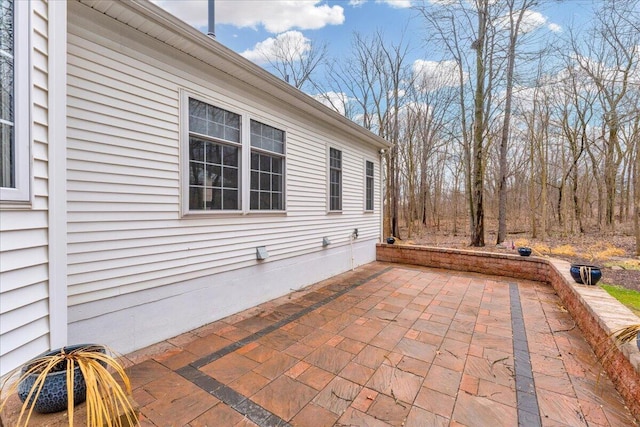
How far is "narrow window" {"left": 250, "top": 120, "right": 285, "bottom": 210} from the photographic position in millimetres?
4055

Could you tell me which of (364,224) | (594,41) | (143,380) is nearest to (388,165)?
(364,224)

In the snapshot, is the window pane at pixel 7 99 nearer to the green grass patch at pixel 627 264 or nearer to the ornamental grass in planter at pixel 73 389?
the ornamental grass in planter at pixel 73 389

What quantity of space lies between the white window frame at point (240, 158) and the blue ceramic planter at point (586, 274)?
4300 millimetres

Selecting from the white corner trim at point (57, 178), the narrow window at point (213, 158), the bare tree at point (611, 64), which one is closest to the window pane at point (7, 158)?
the white corner trim at point (57, 178)

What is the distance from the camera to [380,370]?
2.45 metres

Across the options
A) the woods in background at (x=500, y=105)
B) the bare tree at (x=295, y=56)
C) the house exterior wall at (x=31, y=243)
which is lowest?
the house exterior wall at (x=31, y=243)

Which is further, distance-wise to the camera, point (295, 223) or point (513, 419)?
point (295, 223)

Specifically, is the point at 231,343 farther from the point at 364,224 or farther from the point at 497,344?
the point at 364,224

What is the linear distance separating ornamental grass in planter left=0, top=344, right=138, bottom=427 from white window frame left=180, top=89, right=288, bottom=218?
199 cm

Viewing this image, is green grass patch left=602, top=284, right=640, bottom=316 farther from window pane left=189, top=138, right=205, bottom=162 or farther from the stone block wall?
window pane left=189, top=138, right=205, bottom=162

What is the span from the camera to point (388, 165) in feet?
36.9

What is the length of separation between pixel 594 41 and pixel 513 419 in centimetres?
1417

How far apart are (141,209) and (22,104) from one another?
150cm

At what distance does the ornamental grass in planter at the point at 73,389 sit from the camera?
3.67 feet
